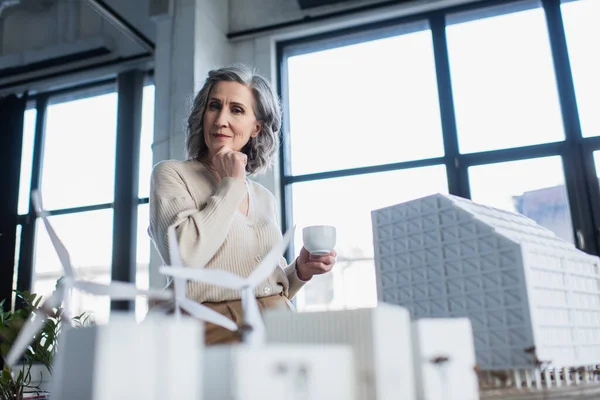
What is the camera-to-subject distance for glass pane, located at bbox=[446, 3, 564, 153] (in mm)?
3568

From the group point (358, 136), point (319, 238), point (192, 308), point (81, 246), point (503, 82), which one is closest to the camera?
point (192, 308)

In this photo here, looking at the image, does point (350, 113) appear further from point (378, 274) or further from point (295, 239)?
point (378, 274)

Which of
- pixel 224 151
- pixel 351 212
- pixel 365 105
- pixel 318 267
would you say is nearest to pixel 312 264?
pixel 318 267

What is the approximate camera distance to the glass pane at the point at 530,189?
11.2 ft

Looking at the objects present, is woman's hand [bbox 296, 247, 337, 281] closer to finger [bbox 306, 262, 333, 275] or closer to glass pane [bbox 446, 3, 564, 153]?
finger [bbox 306, 262, 333, 275]

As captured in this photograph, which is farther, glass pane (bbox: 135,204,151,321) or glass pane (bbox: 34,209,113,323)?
Result: glass pane (bbox: 34,209,113,323)

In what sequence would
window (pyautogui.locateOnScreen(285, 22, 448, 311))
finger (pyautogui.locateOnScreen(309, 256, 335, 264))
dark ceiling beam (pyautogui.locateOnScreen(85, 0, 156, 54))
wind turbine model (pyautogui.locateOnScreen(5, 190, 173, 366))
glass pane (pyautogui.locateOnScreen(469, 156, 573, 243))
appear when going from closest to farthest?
wind turbine model (pyautogui.locateOnScreen(5, 190, 173, 366))
finger (pyautogui.locateOnScreen(309, 256, 335, 264))
glass pane (pyautogui.locateOnScreen(469, 156, 573, 243))
window (pyautogui.locateOnScreen(285, 22, 448, 311))
dark ceiling beam (pyautogui.locateOnScreen(85, 0, 156, 54))

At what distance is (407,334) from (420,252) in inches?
12.3

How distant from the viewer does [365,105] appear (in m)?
3.99

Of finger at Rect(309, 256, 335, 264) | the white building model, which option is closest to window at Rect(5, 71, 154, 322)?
finger at Rect(309, 256, 335, 264)

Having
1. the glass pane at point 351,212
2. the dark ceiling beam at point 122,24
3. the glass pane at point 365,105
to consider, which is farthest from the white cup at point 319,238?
the dark ceiling beam at point 122,24

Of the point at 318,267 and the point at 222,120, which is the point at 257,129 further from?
the point at 318,267

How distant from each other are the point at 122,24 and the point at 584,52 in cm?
307

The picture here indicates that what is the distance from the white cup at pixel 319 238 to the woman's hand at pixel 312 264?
0.26 metres
